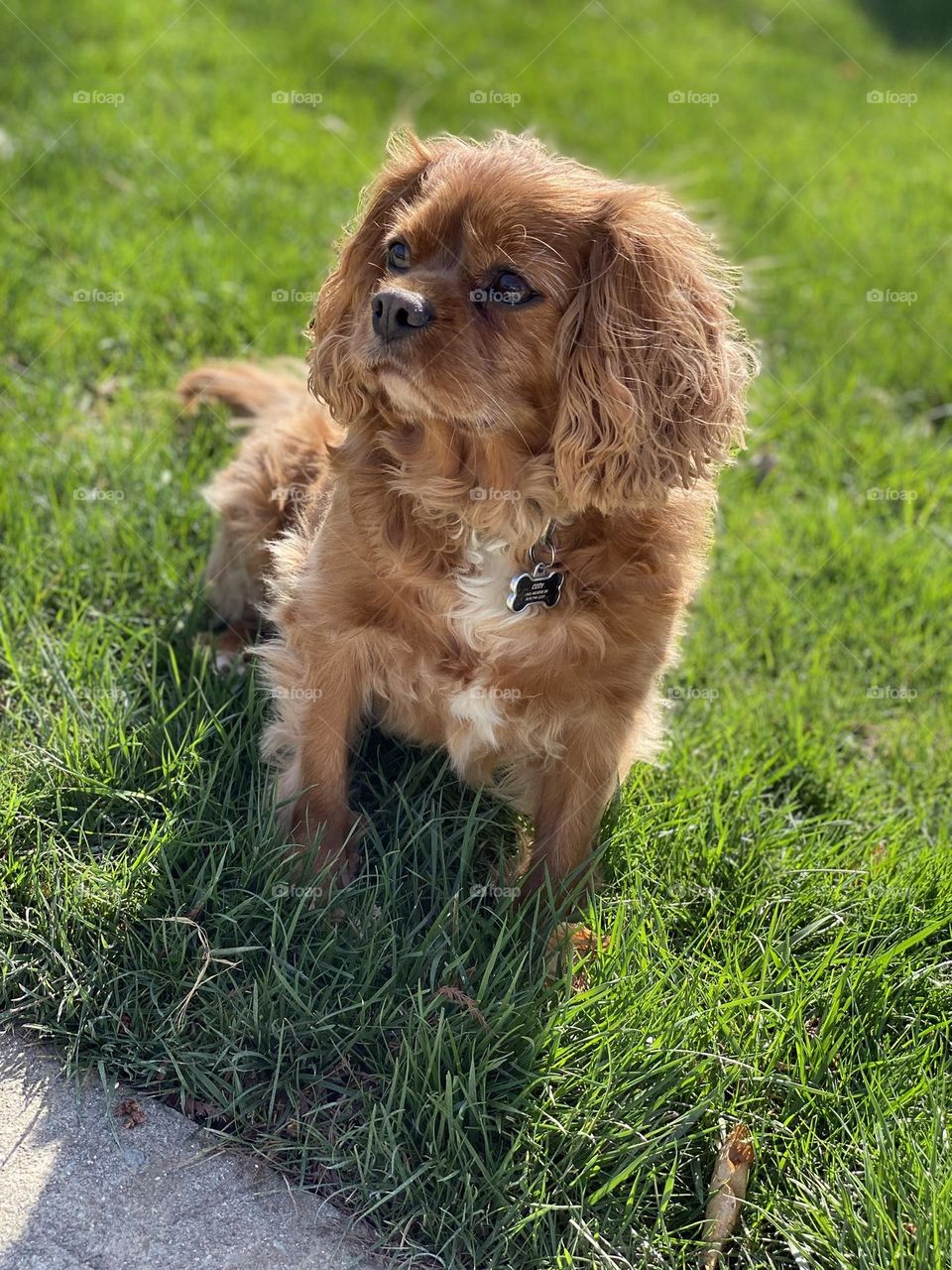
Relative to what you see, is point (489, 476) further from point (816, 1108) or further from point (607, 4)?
point (607, 4)

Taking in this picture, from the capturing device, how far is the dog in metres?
2.41

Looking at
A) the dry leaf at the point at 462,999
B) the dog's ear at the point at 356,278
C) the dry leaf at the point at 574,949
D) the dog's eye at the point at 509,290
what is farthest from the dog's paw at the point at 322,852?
the dog's eye at the point at 509,290

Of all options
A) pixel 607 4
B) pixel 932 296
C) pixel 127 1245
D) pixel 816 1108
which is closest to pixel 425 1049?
pixel 127 1245

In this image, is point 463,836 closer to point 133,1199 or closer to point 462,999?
point 462,999

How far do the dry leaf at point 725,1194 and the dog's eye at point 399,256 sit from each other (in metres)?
1.88

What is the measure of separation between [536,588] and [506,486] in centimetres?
23

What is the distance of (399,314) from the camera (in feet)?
7.69

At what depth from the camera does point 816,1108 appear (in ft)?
8.15

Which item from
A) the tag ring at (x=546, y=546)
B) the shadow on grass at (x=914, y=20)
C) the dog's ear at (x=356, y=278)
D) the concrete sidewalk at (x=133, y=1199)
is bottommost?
the concrete sidewalk at (x=133, y=1199)

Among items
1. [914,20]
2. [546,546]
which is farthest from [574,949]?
[914,20]

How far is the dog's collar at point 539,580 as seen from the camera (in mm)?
2609

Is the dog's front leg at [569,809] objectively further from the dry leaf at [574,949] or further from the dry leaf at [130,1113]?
the dry leaf at [130,1113]

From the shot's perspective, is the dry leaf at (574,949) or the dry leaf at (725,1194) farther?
the dry leaf at (574,949)

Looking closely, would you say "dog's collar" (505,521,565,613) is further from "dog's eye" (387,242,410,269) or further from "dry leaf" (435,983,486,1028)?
"dry leaf" (435,983,486,1028)
